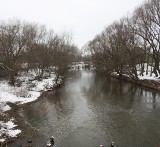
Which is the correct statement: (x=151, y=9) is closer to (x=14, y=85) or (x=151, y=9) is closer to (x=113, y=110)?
(x=113, y=110)

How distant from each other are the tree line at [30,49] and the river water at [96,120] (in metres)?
13.6

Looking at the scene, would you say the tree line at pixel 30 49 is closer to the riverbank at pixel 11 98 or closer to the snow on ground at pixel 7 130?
the riverbank at pixel 11 98

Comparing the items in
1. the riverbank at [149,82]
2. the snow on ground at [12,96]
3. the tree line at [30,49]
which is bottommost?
the snow on ground at [12,96]

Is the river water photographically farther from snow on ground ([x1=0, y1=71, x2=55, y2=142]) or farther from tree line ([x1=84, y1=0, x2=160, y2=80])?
tree line ([x1=84, y1=0, x2=160, y2=80])

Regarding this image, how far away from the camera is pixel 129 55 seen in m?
48.1

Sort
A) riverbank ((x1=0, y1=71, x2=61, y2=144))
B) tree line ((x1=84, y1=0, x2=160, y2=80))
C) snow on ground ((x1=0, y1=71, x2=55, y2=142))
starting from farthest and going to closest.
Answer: tree line ((x1=84, y1=0, x2=160, y2=80)), snow on ground ((x1=0, y1=71, x2=55, y2=142)), riverbank ((x1=0, y1=71, x2=61, y2=144))

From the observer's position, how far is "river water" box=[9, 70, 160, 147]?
15969 mm

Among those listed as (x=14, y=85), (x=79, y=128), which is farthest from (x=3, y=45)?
(x=79, y=128)

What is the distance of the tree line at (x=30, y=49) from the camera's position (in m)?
37.7

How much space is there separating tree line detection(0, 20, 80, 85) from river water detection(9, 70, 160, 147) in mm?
13587

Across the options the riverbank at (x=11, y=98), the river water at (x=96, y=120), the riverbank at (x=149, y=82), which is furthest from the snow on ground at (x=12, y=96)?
the riverbank at (x=149, y=82)

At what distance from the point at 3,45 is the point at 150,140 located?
1209 inches

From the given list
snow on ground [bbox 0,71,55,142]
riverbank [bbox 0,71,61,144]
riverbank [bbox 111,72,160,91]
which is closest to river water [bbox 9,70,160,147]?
riverbank [bbox 0,71,61,144]

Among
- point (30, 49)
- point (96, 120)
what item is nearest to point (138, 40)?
point (30, 49)
